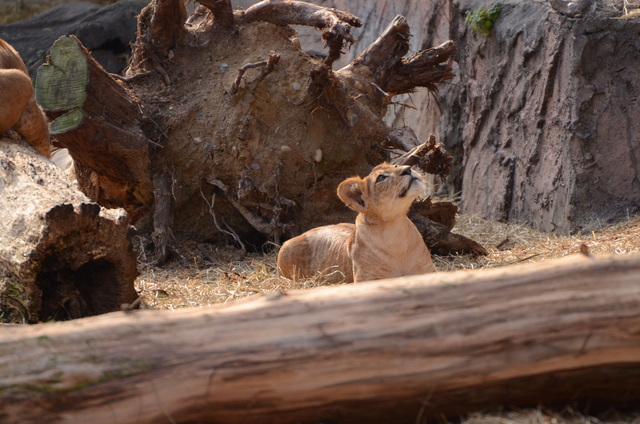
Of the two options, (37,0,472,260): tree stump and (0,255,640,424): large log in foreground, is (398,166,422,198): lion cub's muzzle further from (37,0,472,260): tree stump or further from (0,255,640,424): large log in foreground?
(37,0,472,260): tree stump

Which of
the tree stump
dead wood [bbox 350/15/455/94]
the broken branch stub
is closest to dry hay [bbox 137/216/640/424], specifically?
the tree stump

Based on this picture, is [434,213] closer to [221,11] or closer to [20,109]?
[221,11]

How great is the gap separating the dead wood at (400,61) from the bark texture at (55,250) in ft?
14.1

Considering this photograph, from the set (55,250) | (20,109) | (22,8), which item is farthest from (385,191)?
(22,8)

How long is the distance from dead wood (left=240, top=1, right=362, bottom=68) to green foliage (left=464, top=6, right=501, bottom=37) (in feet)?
6.64

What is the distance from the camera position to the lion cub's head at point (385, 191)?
5.48 metres

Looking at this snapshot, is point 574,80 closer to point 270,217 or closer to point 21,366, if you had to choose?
point 270,217

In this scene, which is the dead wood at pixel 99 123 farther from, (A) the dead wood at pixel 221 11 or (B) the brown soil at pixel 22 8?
(B) the brown soil at pixel 22 8

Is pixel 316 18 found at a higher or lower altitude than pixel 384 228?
higher

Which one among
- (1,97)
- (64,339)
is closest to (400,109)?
(1,97)

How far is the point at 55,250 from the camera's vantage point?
502cm

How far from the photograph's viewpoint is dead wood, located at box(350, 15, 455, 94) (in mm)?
8891

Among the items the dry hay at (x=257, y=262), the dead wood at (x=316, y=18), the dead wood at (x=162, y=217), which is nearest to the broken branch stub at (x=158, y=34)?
the dead wood at (x=316, y=18)

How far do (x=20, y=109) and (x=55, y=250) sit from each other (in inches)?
92.5
